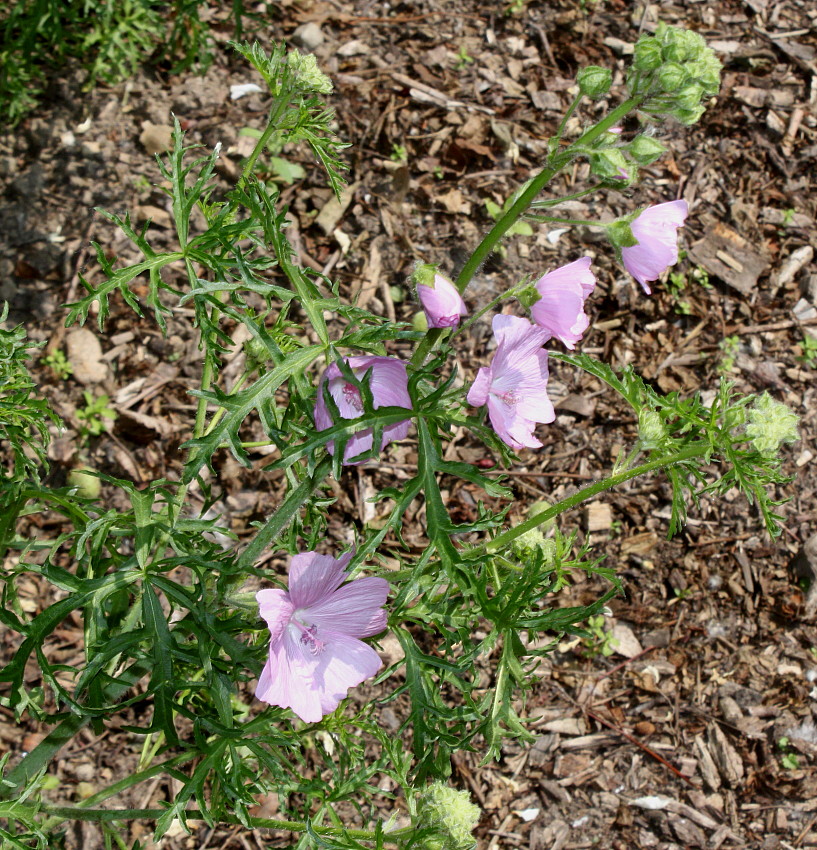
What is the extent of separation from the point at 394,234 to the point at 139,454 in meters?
1.51

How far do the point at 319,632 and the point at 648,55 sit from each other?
1.47 m

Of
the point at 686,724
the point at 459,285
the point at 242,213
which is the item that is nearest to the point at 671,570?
the point at 686,724

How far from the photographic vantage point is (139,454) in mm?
3465

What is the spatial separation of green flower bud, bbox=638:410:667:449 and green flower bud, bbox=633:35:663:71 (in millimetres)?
861

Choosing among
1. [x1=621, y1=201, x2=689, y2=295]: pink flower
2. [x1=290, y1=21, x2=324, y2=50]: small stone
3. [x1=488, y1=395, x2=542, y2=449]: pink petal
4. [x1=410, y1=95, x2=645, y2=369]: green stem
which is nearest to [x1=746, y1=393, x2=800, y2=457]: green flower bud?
Result: [x1=621, y1=201, x2=689, y2=295]: pink flower

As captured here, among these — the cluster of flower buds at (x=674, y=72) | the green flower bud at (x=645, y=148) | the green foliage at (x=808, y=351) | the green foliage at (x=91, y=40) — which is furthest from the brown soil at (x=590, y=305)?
the cluster of flower buds at (x=674, y=72)

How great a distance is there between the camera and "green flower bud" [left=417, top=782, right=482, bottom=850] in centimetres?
202

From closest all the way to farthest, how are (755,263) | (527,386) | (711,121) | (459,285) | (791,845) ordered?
(459,285) → (527,386) → (791,845) → (755,263) → (711,121)

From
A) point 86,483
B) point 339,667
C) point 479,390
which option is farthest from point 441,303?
point 86,483

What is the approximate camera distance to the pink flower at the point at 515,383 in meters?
1.84

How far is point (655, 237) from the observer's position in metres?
1.99

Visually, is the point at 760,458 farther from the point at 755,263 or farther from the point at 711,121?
the point at 711,121

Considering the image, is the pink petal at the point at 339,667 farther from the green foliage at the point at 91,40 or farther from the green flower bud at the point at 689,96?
the green foliage at the point at 91,40

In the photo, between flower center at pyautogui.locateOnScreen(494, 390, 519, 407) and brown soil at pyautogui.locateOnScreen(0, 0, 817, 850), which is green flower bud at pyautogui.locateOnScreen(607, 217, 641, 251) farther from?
brown soil at pyautogui.locateOnScreen(0, 0, 817, 850)
